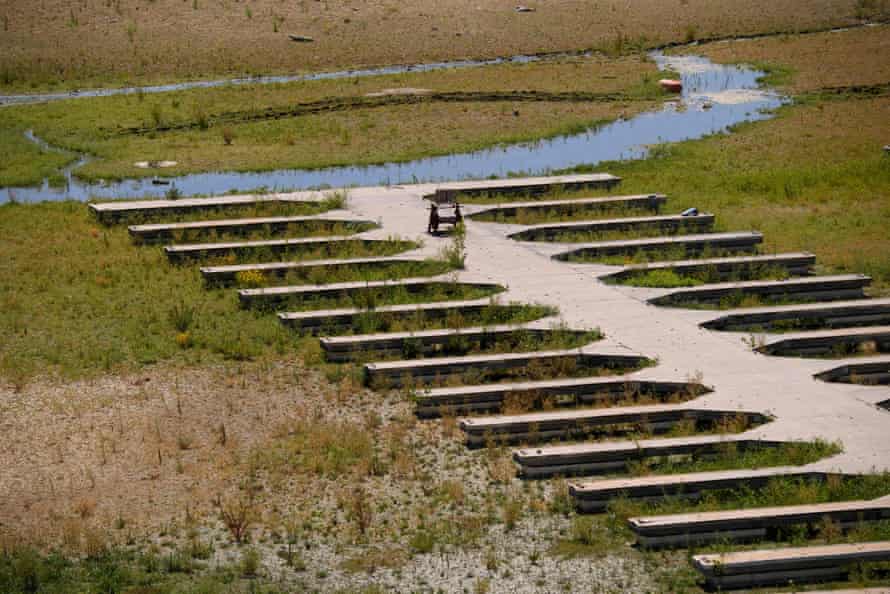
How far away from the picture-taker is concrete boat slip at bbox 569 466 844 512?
530 inches

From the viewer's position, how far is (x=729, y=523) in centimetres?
1273

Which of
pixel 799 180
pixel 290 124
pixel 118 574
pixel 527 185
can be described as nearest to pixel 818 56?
pixel 799 180

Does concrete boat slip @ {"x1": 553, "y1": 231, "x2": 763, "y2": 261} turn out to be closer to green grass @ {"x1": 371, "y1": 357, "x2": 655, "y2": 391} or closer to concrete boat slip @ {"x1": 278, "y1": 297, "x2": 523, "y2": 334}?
concrete boat slip @ {"x1": 278, "y1": 297, "x2": 523, "y2": 334}

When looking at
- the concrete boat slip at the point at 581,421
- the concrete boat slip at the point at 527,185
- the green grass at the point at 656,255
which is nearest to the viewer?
the concrete boat slip at the point at 581,421

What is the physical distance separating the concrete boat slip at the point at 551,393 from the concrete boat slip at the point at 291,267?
5.44 metres

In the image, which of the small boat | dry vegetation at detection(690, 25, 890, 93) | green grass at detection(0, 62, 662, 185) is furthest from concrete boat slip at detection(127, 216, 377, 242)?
dry vegetation at detection(690, 25, 890, 93)

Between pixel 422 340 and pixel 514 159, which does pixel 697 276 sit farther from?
pixel 514 159

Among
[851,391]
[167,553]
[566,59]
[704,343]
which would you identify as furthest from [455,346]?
[566,59]

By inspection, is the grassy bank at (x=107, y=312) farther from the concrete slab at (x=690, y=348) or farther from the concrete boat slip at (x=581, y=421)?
the concrete boat slip at (x=581, y=421)

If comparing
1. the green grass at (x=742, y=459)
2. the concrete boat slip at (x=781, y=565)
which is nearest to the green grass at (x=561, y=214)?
the green grass at (x=742, y=459)

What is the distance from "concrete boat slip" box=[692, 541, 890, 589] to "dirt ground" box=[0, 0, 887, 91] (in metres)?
30.8

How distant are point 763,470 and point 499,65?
29606 millimetres

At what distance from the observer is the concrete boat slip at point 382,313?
18.9 m

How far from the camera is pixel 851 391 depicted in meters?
16.1
